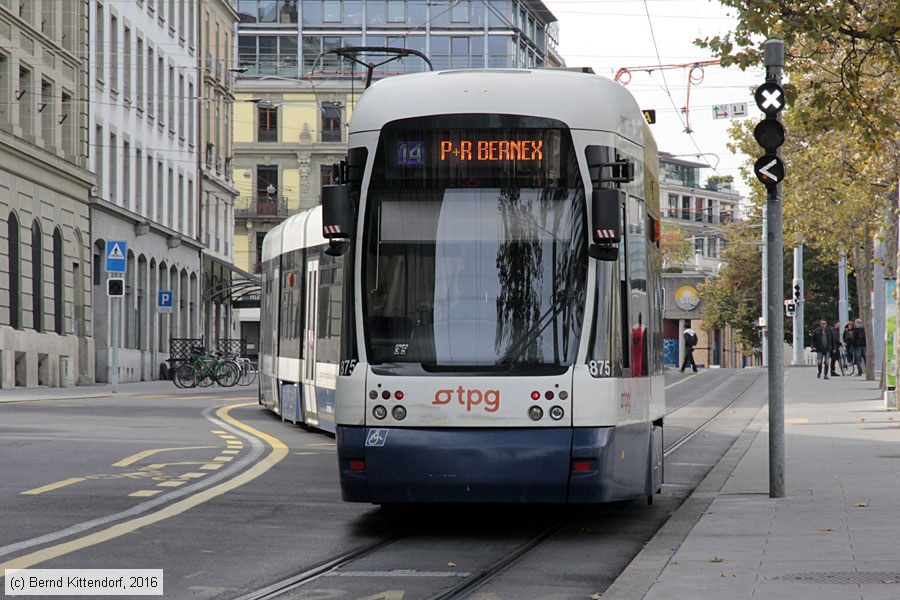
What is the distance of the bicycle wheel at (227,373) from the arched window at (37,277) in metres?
5.02

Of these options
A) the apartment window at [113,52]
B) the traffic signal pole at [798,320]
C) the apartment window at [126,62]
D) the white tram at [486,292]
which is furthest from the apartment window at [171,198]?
the white tram at [486,292]

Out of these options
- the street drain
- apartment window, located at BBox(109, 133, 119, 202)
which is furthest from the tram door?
apartment window, located at BBox(109, 133, 119, 202)

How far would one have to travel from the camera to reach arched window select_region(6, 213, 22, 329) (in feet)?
139

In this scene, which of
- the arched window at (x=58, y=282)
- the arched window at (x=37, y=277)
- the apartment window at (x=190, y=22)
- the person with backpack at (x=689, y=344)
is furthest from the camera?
the apartment window at (x=190, y=22)

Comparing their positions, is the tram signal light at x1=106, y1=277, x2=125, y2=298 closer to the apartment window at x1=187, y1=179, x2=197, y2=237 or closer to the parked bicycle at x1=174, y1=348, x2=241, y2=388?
the parked bicycle at x1=174, y1=348, x2=241, y2=388

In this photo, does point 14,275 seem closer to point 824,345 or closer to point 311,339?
point 311,339

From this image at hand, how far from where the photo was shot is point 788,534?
1123 centimetres

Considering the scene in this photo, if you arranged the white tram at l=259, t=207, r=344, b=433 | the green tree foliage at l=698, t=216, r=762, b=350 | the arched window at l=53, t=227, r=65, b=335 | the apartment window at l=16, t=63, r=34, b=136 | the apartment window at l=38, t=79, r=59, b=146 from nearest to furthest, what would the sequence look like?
the white tram at l=259, t=207, r=344, b=433 → the apartment window at l=16, t=63, r=34, b=136 → the apartment window at l=38, t=79, r=59, b=146 → the arched window at l=53, t=227, r=65, b=335 → the green tree foliage at l=698, t=216, r=762, b=350

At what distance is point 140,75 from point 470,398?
4951 cm

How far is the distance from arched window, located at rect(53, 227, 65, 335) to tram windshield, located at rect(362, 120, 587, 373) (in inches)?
1441

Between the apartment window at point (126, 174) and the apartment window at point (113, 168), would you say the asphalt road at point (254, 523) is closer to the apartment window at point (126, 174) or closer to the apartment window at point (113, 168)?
the apartment window at point (113, 168)

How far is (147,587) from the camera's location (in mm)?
8781

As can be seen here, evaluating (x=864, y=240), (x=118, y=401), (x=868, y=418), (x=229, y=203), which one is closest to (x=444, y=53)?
(x=229, y=203)

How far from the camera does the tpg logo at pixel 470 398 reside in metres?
11.2
